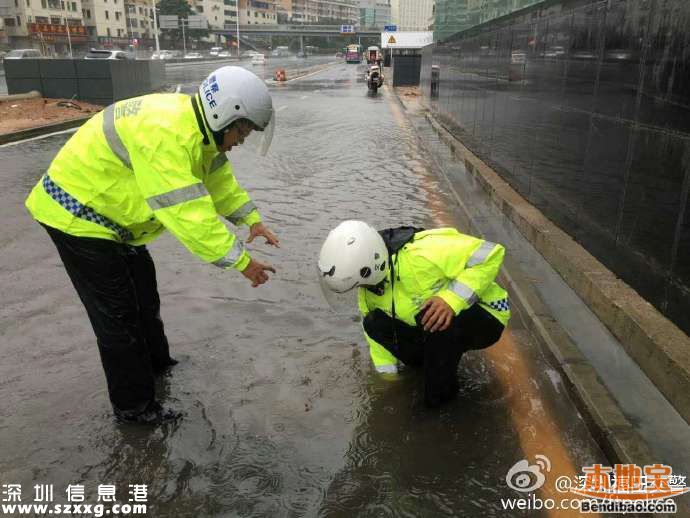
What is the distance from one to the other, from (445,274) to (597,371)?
4.15 feet

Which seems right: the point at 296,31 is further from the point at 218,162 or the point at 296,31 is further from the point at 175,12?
the point at 218,162

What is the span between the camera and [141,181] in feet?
9.11

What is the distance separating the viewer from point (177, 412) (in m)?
3.59

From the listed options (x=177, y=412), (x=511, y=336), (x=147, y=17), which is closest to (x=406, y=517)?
(x=177, y=412)

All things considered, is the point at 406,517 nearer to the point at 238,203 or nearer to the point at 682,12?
the point at 238,203

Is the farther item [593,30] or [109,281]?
[593,30]

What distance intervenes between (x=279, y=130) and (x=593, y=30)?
11.2m

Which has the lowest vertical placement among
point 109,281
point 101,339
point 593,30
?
point 101,339

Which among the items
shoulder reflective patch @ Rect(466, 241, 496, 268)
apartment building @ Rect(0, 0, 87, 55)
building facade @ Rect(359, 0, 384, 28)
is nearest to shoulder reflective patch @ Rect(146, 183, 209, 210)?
shoulder reflective patch @ Rect(466, 241, 496, 268)

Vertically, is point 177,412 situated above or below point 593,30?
below

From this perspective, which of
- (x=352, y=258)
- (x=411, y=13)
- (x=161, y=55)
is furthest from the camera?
(x=411, y=13)

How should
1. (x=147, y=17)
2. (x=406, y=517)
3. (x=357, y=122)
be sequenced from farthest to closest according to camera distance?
(x=147, y=17), (x=357, y=122), (x=406, y=517)

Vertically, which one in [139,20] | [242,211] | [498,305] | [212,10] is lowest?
[498,305]

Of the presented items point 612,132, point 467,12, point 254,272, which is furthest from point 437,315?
point 467,12
